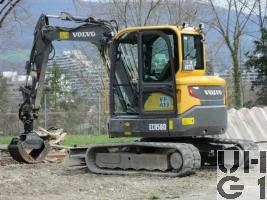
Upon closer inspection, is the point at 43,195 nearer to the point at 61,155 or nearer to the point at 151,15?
the point at 61,155

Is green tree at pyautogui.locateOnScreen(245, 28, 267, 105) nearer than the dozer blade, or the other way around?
the dozer blade

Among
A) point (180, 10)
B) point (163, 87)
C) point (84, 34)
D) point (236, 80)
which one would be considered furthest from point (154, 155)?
point (180, 10)

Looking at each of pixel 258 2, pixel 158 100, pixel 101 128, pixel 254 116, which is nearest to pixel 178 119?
pixel 158 100

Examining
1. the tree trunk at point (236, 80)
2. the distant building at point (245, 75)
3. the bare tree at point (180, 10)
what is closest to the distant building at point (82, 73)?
the bare tree at point (180, 10)

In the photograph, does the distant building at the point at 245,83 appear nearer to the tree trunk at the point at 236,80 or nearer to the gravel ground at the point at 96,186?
the tree trunk at the point at 236,80

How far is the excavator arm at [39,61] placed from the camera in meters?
16.3

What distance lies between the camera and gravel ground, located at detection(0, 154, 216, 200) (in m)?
11.3

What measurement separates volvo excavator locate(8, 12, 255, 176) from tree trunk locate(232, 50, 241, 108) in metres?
19.5

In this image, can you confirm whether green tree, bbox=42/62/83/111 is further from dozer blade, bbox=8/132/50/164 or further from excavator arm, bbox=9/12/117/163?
excavator arm, bbox=9/12/117/163

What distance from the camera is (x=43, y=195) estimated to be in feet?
37.4

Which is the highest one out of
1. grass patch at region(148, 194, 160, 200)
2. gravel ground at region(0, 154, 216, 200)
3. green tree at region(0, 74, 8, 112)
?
green tree at region(0, 74, 8, 112)

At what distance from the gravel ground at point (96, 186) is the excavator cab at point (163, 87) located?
1.10m

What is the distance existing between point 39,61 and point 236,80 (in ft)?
67.8

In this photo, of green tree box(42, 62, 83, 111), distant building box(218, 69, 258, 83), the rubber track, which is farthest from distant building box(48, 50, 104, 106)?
the rubber track
